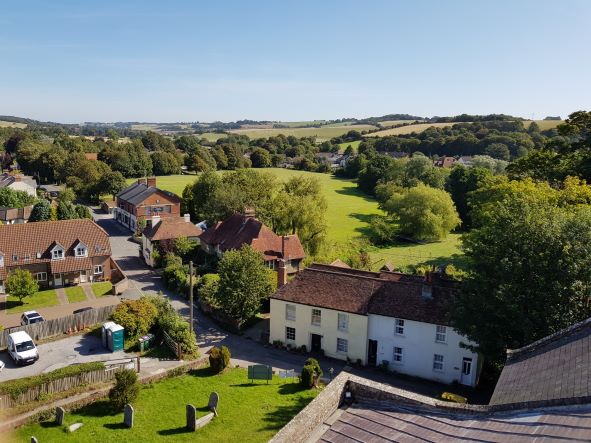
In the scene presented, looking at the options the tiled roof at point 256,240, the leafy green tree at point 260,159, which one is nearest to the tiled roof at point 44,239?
the tiled roof at point 256,240

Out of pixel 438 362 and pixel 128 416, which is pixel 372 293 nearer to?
pixel 438 362

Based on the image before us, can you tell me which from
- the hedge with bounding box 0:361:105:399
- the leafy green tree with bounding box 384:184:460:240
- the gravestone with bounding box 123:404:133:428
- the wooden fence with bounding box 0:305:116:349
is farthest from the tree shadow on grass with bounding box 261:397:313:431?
the leafy green tree with bounding box 384:184:460:240

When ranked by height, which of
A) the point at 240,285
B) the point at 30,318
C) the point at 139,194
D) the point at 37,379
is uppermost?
the point at 139,194

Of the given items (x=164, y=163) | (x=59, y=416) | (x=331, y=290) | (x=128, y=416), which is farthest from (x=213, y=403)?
(x=164, y=163)

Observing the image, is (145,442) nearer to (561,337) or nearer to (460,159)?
(561,337)

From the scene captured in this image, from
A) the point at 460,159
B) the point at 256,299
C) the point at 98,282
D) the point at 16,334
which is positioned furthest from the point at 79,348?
the point at 460,159

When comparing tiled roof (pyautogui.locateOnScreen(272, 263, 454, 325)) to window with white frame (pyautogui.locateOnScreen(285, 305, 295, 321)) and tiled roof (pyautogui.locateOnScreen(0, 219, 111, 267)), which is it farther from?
tiled roof (pyautogui.locateOnScreen(0, 219, 111, 267))
